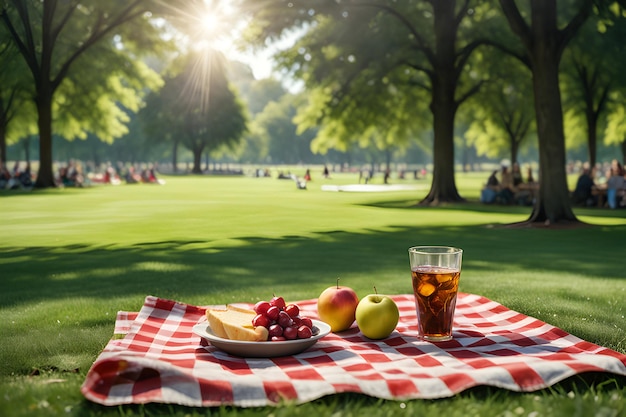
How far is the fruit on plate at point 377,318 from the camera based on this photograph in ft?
16.0

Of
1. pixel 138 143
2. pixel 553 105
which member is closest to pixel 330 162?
pixel 138 143

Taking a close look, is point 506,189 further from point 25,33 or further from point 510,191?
point 25,33

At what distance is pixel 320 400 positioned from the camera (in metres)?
3.65

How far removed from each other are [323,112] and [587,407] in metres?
25.2

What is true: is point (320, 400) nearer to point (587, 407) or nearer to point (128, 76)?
point (587, 407)

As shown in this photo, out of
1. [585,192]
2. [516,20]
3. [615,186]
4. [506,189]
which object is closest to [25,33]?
[506,189]

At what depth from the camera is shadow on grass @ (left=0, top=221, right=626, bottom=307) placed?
27.4 feet

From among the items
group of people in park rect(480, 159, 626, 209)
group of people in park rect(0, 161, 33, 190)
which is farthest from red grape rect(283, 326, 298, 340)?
group of people in park rect(0, 161, 33, 190)

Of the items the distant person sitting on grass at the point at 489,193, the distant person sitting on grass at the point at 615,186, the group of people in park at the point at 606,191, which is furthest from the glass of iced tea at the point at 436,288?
the distant person sitting on grass at the point at 489,193

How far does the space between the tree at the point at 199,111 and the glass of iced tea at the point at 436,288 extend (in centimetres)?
6804

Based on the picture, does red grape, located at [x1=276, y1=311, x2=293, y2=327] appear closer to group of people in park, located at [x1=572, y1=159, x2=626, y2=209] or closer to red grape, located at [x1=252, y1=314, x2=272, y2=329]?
red grape, located at [x1=252, y1=314, x2=272, y2=329]

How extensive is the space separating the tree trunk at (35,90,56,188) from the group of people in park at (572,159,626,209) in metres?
26.1

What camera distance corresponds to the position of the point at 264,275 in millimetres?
9344

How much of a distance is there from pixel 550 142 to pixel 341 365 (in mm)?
15297
